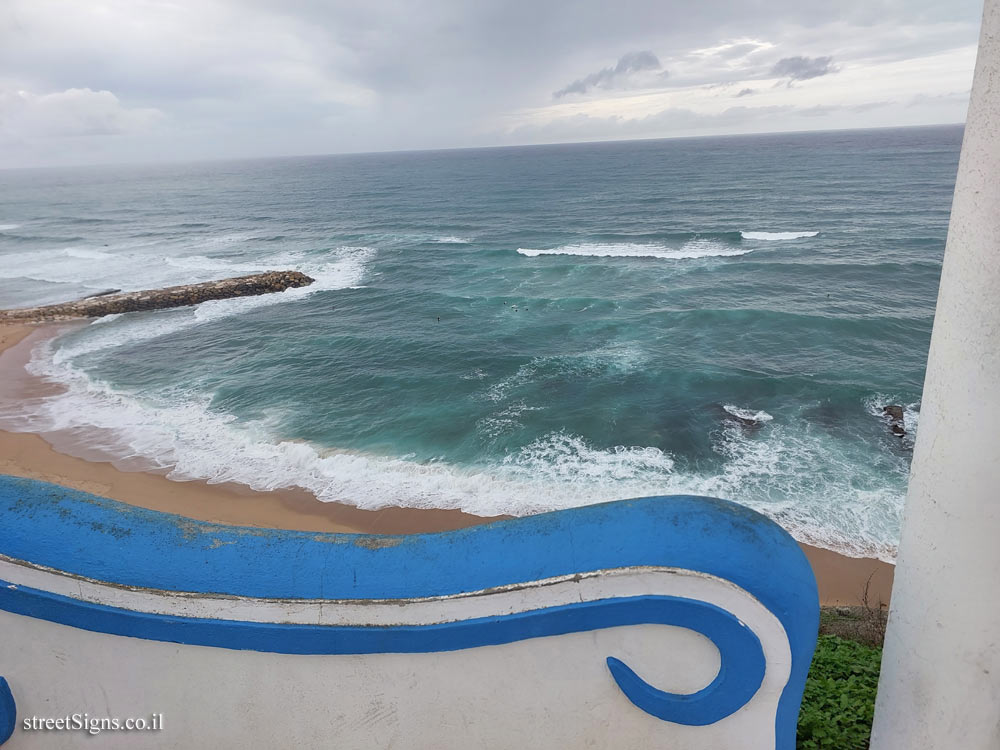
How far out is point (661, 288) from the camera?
90.9 ft

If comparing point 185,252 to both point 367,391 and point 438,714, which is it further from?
point 438,714

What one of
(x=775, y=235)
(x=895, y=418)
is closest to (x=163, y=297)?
(x=895, y=418)

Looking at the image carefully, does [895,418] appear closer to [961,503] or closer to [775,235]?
[961,503]

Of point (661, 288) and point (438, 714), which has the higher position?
point (438, 714)

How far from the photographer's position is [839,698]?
4.88 m

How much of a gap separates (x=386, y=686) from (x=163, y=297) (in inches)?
1226

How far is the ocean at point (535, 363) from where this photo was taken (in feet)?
44.5

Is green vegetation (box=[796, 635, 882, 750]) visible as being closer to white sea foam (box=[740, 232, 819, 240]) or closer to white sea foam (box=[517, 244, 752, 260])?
white sea foam (box=[517, 244, 752, 260])

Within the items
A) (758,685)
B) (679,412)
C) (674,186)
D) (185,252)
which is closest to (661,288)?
(679,412)

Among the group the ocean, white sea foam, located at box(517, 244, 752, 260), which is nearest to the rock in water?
the ocean

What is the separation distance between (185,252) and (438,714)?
46838mm

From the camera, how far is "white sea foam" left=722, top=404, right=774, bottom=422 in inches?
617

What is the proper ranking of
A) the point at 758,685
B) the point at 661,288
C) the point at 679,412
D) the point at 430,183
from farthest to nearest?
the point at 430,183 → the point at 661,288 → the point at 679,412 → the point at 758,685

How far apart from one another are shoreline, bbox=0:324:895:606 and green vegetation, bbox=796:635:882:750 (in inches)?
194
